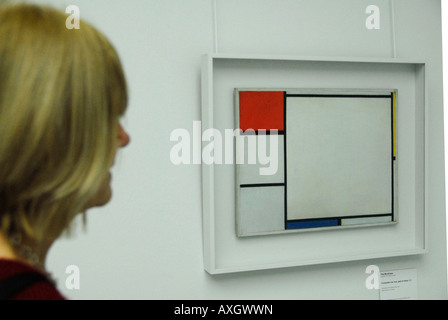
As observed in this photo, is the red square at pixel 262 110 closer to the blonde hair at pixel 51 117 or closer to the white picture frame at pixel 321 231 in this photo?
the white picture frame at pixel 321 231

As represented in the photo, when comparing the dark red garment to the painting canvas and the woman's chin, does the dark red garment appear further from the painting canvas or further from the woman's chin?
the painting canvas

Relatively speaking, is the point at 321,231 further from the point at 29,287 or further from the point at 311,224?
the point at 29,287

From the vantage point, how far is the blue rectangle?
1.56 meters

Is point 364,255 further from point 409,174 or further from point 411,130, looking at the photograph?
point 411,130

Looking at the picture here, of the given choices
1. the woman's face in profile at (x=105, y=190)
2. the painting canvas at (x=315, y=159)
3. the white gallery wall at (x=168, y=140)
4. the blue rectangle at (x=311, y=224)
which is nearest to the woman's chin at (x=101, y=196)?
the woman's face in profile at (x=105, y=190)

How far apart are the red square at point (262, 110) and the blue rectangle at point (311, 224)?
281 millimetres

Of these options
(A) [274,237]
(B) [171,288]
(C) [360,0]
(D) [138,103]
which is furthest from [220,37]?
(B) [171,288]

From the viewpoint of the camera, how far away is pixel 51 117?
1.57ft

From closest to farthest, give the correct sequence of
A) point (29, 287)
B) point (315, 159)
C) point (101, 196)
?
point (29, 287) → point (101, 196) → point (315, 159)

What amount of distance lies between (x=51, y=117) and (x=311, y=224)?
1205 mm

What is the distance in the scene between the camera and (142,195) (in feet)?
4.79

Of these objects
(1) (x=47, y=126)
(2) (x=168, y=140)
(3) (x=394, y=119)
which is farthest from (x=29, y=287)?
(3) (x=394, y=119)
